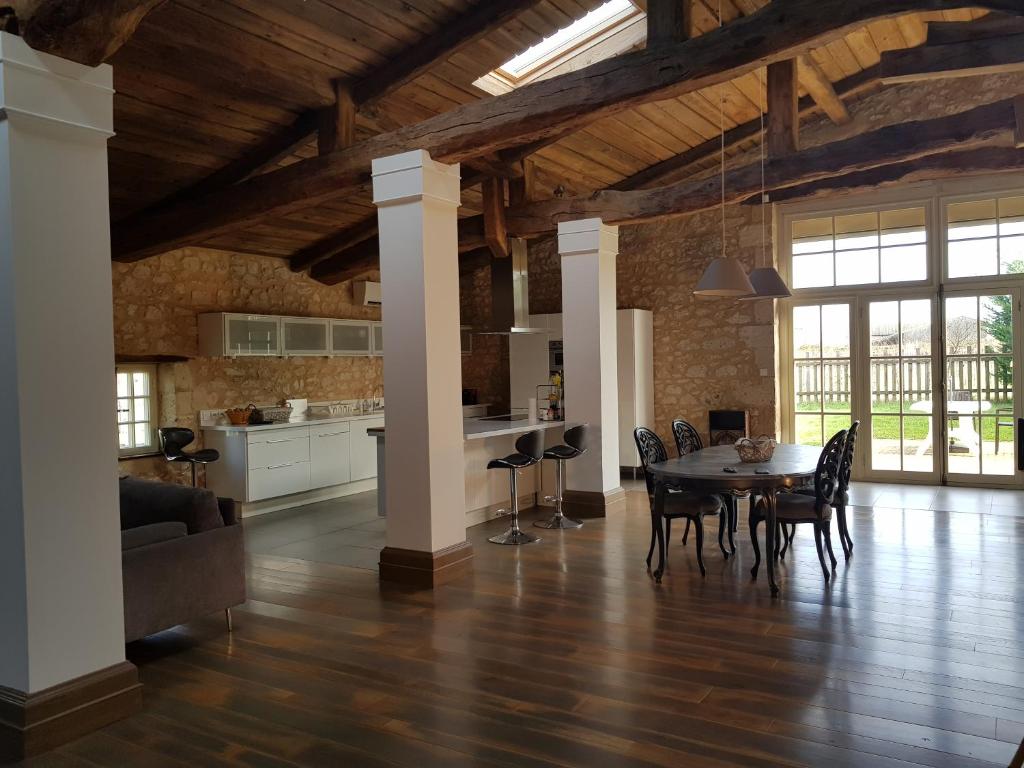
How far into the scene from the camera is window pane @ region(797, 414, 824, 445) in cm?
911

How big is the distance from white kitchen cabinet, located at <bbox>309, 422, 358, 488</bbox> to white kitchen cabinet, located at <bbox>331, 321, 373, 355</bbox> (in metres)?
1.33

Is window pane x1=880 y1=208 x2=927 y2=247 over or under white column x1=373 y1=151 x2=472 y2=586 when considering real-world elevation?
over

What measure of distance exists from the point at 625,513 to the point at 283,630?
12.7ft

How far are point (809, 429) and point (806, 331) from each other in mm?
1190

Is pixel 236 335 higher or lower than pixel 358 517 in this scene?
higher

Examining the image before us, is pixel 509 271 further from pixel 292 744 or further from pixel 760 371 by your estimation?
pixel 292 744

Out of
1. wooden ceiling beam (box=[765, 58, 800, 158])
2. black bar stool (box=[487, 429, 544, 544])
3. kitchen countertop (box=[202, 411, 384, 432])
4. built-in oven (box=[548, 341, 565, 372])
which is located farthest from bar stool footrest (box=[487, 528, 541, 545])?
built-in oven (box=[548, 341, 565, 372])

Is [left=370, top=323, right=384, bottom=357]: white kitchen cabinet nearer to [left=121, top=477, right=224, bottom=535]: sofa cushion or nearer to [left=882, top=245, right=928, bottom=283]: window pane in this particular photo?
[left=121, top=477, right=224, bottom=535]: sofa cushion

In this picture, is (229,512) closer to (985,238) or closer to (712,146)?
(712,146)

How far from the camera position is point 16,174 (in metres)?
2.90

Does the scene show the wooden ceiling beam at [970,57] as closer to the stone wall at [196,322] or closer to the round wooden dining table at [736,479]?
the round wooden dining table at [736,479]

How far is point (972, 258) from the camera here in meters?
8.24

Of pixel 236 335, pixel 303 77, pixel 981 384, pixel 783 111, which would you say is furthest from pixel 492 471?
pixel 981 384

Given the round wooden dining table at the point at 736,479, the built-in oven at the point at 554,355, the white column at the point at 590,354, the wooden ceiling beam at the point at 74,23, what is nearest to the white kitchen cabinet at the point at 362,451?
the built-in oven at the point at 554,355
